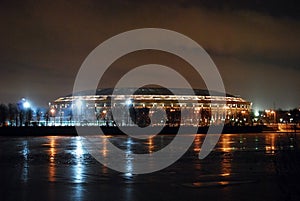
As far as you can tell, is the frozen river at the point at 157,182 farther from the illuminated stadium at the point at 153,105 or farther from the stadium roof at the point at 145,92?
the stadium roof at the point at 145,92

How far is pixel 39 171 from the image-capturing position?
625 inches

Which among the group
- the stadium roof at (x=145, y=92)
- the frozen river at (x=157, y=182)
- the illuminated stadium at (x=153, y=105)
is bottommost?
the frozen river at (x=157, y=182)

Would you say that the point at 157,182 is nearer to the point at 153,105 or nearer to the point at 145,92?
the point at 153,105

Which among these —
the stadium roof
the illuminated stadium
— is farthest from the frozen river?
the stadium roof

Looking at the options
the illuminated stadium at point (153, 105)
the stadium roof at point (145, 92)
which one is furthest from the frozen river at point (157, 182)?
the stadium roof at point (145, 92)

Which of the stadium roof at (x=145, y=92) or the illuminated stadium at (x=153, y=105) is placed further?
the stadium roof at (x=145, y=92)

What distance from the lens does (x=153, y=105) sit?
13675cm

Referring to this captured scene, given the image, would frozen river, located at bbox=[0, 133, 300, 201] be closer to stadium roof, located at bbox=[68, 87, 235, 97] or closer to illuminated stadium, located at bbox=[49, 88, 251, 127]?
illuminated stadium, located at bbox=[49, 88, 251, 127]

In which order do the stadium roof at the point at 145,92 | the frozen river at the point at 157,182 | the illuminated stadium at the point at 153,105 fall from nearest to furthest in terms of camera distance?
the frozen river at the point at 157,182, the illuminated stadium at the point at 153,105, the stadium roof at the point at 145,92

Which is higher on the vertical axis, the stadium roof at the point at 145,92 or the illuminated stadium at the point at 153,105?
the stadium roof at the point at 145,92

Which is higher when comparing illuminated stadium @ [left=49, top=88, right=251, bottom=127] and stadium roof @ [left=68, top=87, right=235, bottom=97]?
stadium roof @ [left=68, top=87, right=235, bottom=97]

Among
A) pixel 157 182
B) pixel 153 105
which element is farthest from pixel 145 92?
pixel 157 182

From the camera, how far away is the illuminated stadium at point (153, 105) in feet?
417

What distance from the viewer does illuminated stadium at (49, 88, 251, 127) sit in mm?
127125
